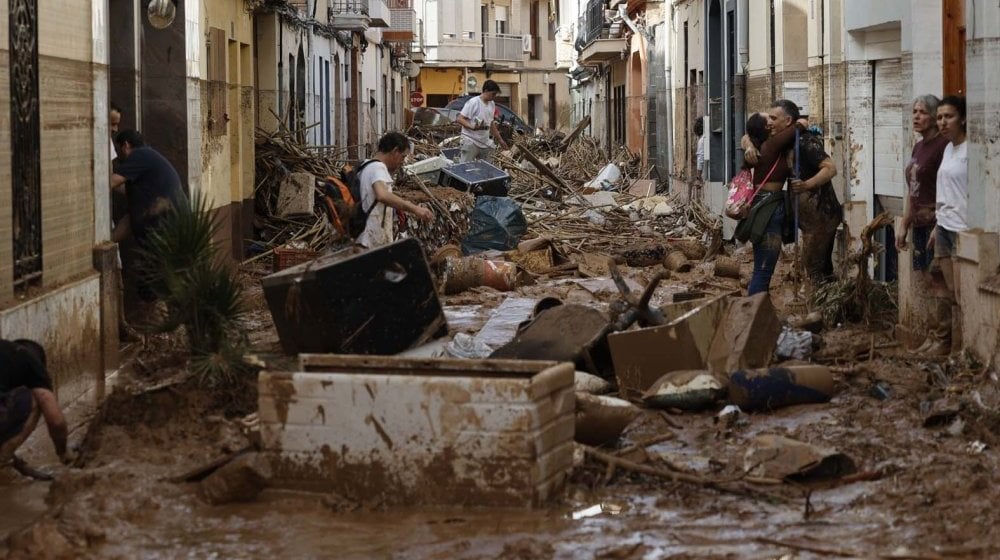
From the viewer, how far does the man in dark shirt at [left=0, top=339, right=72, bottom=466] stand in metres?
7.31

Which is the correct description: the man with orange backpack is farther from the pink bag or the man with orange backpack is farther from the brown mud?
the brown mud

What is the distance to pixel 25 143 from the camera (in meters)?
9.45

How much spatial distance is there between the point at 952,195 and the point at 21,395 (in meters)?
5.85

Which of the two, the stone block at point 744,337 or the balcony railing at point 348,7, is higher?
the balcony railing at point 348,7

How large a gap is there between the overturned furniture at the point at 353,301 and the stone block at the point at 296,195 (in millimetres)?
9892

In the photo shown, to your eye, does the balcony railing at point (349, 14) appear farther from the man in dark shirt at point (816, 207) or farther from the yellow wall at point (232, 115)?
the man in dark shirt at point (816, 207)

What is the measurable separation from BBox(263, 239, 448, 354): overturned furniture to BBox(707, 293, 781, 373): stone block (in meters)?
2.01

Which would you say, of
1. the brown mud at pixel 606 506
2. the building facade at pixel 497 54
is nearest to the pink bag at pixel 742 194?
the brown mud at pixel 606 506

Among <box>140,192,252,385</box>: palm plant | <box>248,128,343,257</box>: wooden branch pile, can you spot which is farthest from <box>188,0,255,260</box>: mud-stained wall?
<box>140,192,252,385</box>: palm plant

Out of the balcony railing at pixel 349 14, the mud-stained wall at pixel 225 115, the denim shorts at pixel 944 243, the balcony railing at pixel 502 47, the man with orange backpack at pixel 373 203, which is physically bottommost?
the denim shorts at pixel 944 243

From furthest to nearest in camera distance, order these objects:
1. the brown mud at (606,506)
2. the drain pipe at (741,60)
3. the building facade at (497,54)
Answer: the building facade at (497,54) → the drain pipe at (741,60) → the brown mud at (606,506)

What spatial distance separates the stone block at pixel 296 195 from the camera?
20.3m

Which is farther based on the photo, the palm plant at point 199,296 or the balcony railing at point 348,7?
the balcony railing at point 348,7

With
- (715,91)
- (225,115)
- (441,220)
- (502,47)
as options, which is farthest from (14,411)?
(502,47)
